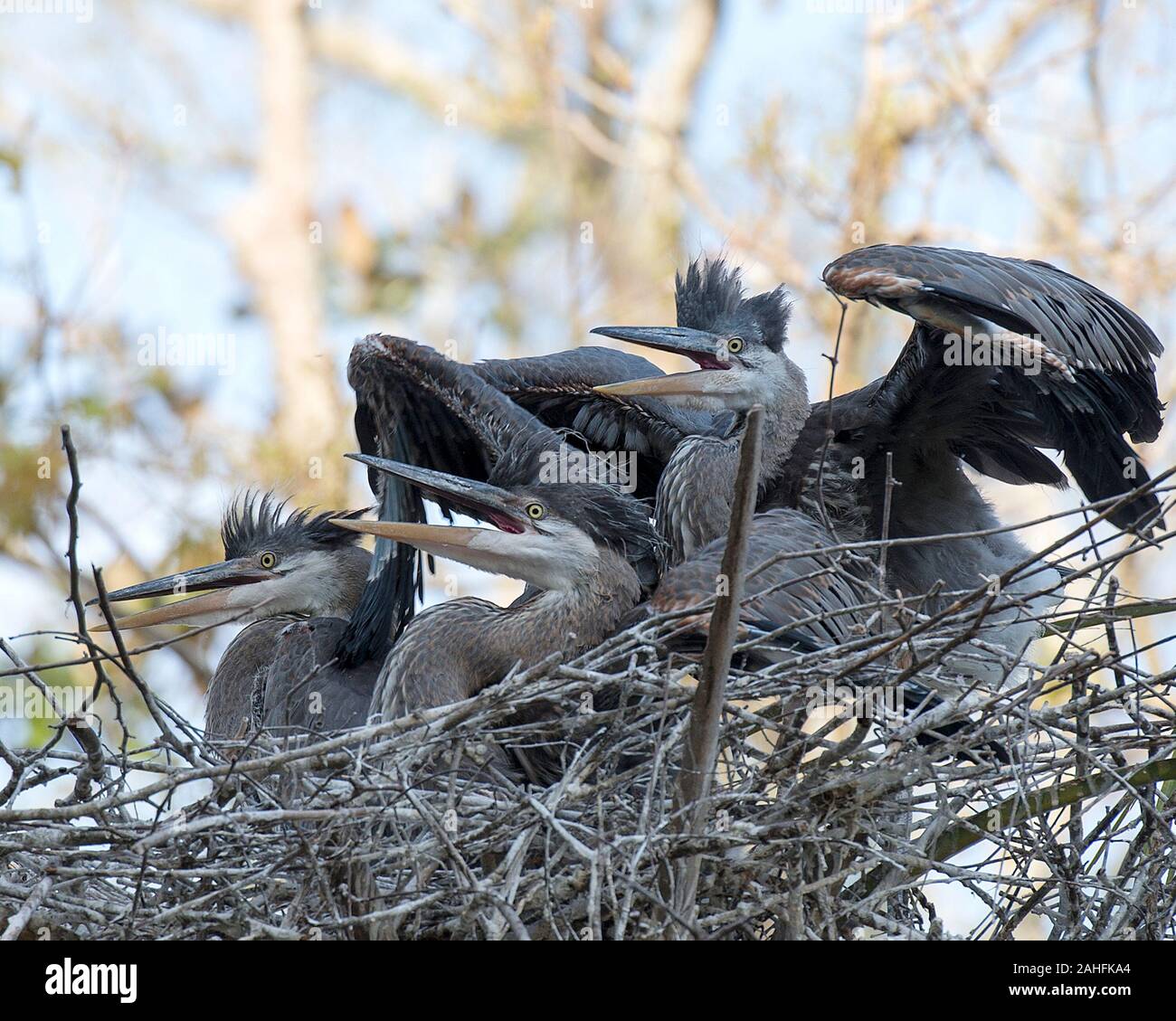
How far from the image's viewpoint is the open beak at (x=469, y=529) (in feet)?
14.6

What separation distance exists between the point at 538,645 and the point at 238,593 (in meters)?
1.47

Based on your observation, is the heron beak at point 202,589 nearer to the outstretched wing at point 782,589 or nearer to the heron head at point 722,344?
the heron head at point 722,344

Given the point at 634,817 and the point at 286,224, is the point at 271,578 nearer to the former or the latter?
the point at 634,817

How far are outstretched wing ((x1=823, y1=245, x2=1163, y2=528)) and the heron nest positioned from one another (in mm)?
738

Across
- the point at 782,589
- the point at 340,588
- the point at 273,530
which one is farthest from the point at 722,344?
the point at 273,530

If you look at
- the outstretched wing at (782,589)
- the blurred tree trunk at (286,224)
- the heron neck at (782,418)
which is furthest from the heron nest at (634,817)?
the blurred tree trunk at (286,224)

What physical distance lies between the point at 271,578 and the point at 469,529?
1.28 metres

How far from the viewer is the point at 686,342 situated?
200 inches

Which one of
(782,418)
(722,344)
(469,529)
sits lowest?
(469,529)

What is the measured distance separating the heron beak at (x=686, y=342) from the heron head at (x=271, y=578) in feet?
3.71
